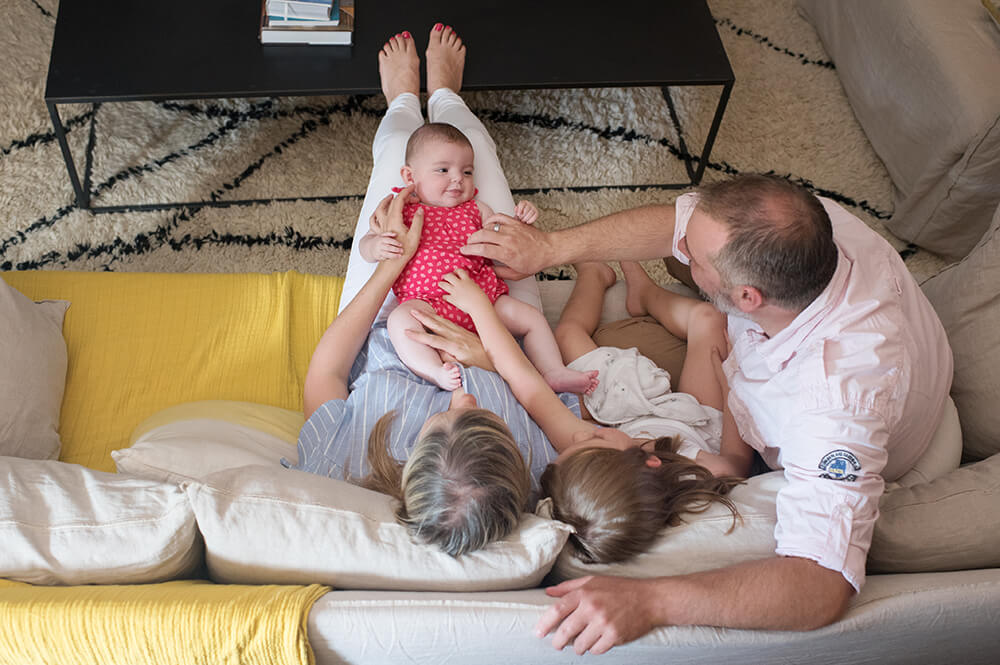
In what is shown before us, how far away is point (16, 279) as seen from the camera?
6.61 ft

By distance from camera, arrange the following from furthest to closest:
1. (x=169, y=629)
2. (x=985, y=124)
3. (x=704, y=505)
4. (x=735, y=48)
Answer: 1. (x=735, y=48)
2. (x=985, y=124)
3. (x=704, y=505)
4. (x=169, y=629)

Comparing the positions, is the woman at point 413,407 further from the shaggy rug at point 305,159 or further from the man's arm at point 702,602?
the shaggy rug at point 305,159

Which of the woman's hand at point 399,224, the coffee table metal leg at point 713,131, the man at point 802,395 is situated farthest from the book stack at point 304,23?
the man at point 802,395

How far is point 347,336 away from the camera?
1.83 meters

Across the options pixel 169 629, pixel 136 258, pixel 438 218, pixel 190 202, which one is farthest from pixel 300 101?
pixel 169 629

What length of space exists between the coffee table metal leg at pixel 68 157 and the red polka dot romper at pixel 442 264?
3.49 ft

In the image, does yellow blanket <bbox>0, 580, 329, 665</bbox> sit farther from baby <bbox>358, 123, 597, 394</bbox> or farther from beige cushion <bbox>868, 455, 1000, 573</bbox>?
beige cushion <bbox>868, 455, 1000, 573</bbox>

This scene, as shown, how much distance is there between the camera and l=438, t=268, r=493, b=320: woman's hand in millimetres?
1879

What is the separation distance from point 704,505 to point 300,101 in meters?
2.20

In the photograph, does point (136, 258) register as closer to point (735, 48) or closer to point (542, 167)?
point (542, 167)

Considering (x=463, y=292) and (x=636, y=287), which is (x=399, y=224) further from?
(x=636, y=287)

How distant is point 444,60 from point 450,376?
1.11 meters

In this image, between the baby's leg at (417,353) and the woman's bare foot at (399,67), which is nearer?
the baby's leg at (417,353)

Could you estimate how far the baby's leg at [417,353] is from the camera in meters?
1.75
